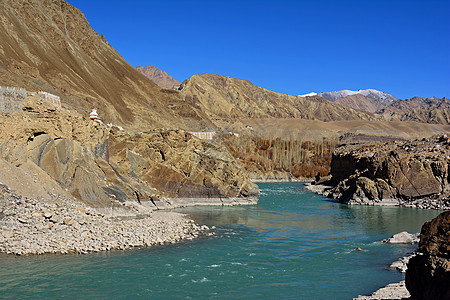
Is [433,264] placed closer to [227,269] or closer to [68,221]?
[227,269]

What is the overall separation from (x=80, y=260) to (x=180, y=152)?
102 ft

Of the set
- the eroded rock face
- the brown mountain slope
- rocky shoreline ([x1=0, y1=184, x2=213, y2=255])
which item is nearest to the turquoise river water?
rocky shoreline ([x1=0, y1=184, x2=213, y2=255])

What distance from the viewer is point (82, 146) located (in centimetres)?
3700

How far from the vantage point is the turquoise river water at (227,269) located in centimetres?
1753

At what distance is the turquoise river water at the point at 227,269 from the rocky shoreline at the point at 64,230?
0.95 meters

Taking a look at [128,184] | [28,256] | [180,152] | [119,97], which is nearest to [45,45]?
[119,97]

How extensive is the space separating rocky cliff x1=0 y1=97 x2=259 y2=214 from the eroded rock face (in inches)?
941

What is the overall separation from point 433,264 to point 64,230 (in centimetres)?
1989

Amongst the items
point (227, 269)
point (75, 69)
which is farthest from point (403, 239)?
point (75, 69)

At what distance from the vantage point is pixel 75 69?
114 metres

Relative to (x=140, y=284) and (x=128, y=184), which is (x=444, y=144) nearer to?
(x=128, y=184)

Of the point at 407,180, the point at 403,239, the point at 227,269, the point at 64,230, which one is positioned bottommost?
the point at 227,269

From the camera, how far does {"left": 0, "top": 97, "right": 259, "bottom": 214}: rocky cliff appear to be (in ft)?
102

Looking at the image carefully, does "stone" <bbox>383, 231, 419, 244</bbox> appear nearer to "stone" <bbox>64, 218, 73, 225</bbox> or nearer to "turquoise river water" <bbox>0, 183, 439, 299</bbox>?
"turquoise river water" <bbox>0, 183, 439, 299</bbox>
